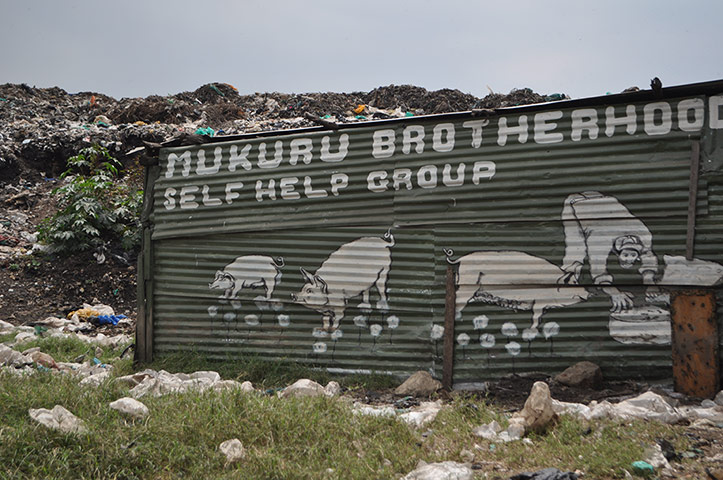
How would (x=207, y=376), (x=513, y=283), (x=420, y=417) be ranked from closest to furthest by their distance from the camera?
(x=420, y=417), (x=513, y=283), (x=207, y=376)

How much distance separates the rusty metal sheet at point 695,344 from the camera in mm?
4855

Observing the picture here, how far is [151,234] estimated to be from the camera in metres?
6.95

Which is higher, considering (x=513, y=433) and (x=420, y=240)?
(x=420, y=240)

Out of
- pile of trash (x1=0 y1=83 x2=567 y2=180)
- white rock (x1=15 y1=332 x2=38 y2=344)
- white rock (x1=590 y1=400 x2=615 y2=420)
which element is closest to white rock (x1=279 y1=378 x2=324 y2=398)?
white rock (x1=590 y1=400 x2=615 y2=420)

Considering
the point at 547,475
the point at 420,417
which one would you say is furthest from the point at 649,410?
the point at 420,417

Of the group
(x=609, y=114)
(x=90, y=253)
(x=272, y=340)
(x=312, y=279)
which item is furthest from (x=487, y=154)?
(x=90, y=253)

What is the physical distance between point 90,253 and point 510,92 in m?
10.5

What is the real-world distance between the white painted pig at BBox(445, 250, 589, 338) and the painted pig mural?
709 mm

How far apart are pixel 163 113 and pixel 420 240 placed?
14.0 m

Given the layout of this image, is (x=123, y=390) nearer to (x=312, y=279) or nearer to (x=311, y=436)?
(x=311, y=436)

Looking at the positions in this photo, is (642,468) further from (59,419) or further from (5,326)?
(5,326)

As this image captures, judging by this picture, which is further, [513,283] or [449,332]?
[449,332]

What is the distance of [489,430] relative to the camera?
13.3 feet

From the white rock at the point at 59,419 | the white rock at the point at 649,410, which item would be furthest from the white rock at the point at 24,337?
the white rock at the point at 649,410
